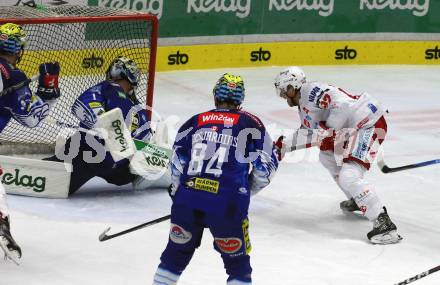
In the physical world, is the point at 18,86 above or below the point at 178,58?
above

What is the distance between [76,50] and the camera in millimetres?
9227

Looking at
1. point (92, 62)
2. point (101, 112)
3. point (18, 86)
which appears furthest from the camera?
point (92, 62)

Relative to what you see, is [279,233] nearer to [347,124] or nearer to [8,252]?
[347,124]

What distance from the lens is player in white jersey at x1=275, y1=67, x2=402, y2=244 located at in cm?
687

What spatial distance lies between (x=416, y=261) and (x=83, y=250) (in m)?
1.88

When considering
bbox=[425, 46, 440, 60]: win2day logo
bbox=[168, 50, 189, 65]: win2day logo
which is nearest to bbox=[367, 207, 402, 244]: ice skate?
bbox=[168, 50, 189, 65]: win2day logo

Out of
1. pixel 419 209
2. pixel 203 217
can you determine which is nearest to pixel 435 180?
pixel 419 209

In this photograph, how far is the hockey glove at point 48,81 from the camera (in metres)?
6.77

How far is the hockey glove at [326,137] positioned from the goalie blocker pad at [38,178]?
5.37ft

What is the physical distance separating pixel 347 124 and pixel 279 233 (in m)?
0.80

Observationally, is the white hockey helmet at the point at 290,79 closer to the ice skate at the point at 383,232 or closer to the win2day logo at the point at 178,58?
the ice skate at the point at 383,232

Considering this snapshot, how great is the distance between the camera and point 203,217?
5.13 metres

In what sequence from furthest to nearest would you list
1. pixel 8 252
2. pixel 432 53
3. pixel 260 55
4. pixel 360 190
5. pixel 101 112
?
1. pixel 432 53
2. pixel 260 55
3. pixel 101 112
4. pixel 360 190
5. pixel 8 252

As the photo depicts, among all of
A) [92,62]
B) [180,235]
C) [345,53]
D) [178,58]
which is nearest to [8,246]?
[180,235]
